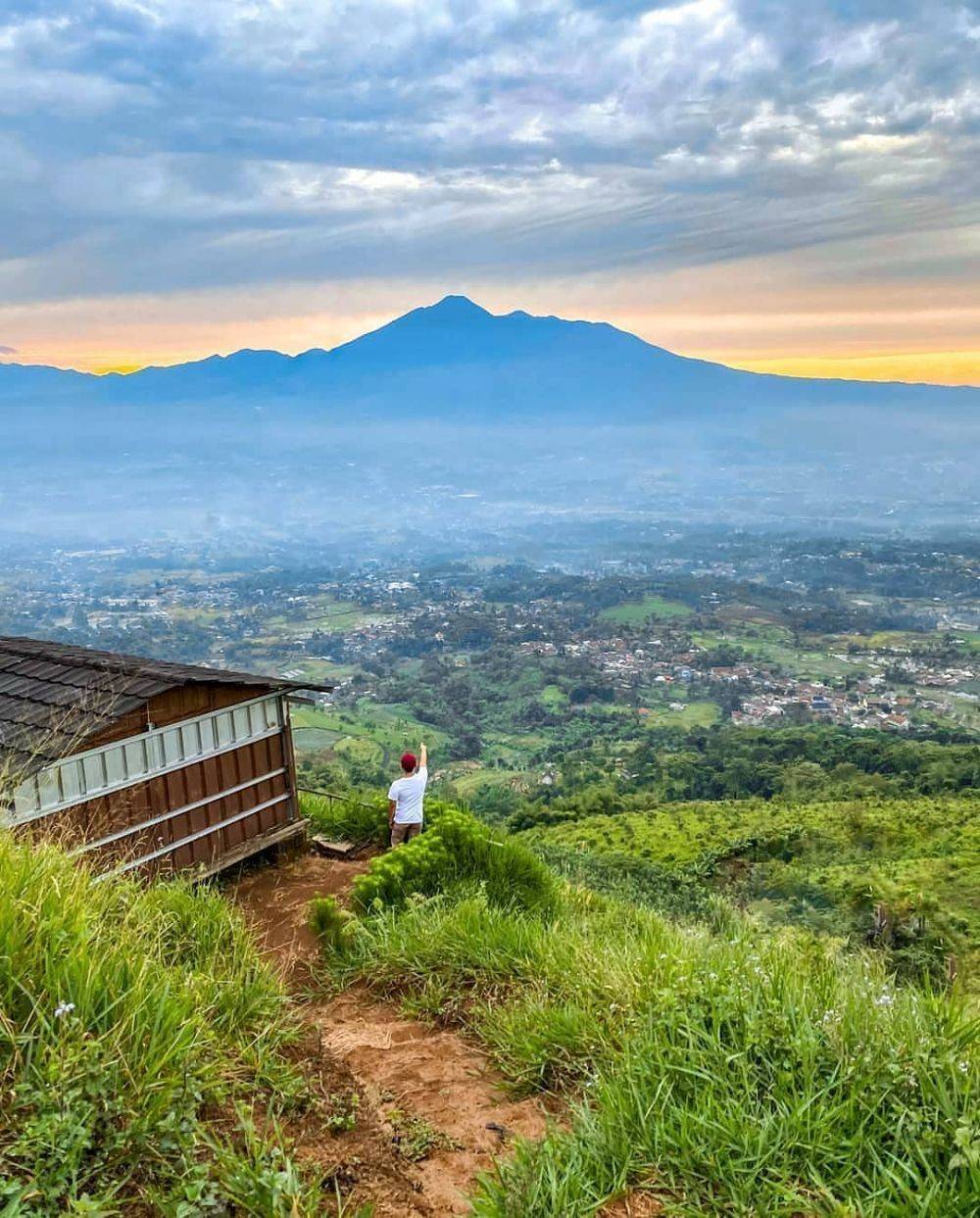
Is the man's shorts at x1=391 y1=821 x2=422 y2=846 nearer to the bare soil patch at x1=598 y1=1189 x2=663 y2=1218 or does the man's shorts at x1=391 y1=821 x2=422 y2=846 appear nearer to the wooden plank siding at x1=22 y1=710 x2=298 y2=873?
the wooden plank siding at x1=22 y1=710 x2=298 y2=873

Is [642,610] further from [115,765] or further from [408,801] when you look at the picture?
[115,765]

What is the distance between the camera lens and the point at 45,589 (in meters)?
106

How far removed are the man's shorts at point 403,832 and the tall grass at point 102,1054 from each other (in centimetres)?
408

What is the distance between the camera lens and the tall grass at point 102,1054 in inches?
76.5

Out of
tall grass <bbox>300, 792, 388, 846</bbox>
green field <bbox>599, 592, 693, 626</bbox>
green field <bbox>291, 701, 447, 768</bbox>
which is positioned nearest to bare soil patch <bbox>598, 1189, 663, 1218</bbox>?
tall grass <bbox>300, 792, 388, 846</bbox>

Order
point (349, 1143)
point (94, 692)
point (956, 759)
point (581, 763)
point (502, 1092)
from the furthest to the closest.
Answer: point (581, 763) < point (956, 759) < point (94, 692) < point (502, 1092) < point (349, 1143)

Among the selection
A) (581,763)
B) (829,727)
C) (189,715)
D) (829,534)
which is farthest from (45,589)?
(829,534)

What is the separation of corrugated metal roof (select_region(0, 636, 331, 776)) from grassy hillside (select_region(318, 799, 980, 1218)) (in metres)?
4.02

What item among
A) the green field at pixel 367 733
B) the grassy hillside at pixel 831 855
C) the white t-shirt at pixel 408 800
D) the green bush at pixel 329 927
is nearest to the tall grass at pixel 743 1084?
the green bush at pixel 329 927

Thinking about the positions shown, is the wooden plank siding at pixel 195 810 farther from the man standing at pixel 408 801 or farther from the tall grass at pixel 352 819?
the man standing at pixel 408 801

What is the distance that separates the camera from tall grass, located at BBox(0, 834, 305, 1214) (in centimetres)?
194

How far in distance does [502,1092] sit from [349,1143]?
0.71 metres

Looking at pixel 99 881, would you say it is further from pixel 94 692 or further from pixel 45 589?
pixel 45 589

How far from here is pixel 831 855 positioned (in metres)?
20.8
